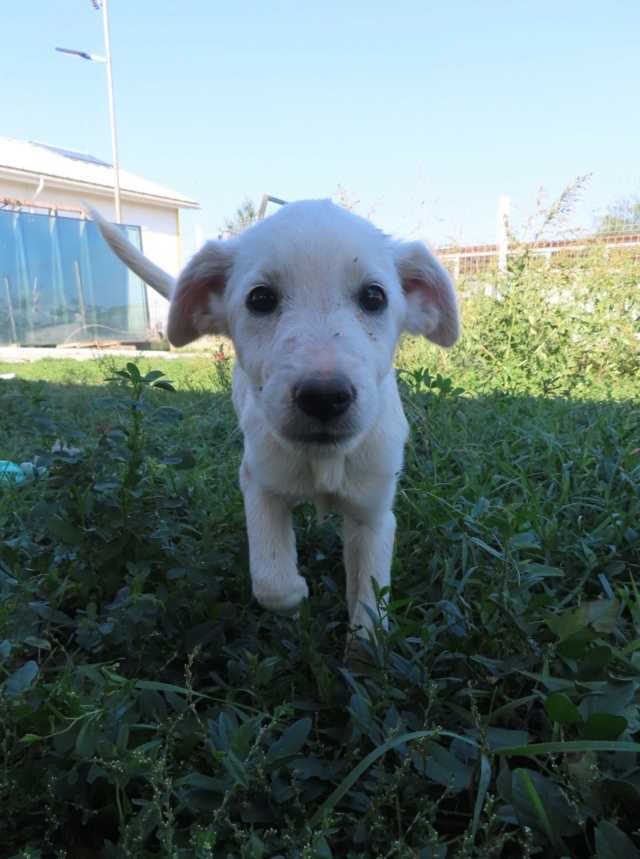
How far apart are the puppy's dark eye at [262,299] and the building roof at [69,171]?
1683 centimetres

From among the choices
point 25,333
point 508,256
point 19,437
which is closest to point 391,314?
point 19,437

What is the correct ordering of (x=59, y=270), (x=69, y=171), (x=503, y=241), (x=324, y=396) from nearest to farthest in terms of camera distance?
(x=324, y=396) < (x=503, y=241) < (x=59, y=270) < (x=69, y=171)

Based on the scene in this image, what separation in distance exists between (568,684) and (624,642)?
1.52ft

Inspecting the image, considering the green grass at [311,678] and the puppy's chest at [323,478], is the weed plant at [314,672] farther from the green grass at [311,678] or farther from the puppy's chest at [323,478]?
the puppy's chest at [323,478]

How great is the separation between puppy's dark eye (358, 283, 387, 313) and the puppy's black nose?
463 millimetres

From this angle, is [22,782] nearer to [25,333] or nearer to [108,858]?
[108,858]

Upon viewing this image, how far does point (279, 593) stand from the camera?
6.07 feet

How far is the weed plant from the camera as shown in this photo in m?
1.16

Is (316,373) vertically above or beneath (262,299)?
beneath

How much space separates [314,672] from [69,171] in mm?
20660

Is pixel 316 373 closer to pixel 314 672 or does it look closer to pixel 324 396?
pixel 324 396

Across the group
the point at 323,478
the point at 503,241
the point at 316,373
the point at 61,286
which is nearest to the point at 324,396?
the point at 316,373

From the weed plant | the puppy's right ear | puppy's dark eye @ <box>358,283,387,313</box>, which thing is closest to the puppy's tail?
the puppy's right ear

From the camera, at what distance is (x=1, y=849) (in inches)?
47.8
